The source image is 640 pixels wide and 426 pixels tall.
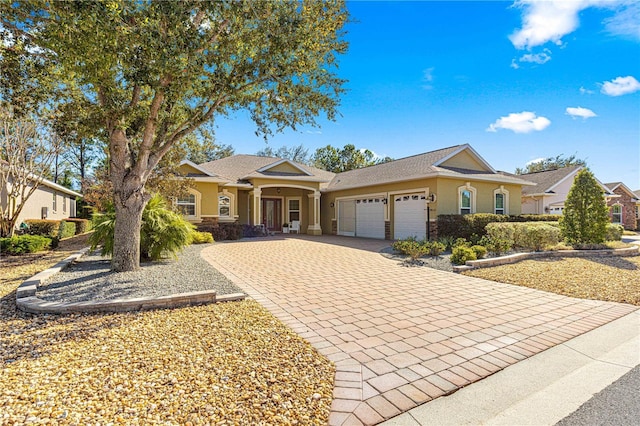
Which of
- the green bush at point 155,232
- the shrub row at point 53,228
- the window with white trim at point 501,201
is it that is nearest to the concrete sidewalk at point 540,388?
the green bush at point 155,232

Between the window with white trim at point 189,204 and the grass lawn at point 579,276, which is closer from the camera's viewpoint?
the grass lawn at point 579,276

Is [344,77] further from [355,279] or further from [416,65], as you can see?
[355,279]

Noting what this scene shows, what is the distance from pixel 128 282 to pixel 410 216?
1233cm

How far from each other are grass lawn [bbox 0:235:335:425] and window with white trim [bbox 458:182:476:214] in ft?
42.3

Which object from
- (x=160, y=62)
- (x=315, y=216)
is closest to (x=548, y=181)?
(x=315, y=216)

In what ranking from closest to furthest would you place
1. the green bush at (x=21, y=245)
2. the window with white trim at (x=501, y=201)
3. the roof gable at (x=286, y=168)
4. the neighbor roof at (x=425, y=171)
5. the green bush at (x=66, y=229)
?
the green bush at (x=21, y=245)
the neighbor roof at (x=425, y=171)
the green bush at (x=66, y=229)
the window with white trim at (x=501, y=201)
the roof gable at (x=286, y=168)

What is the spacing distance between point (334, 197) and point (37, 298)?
16792 millimetres

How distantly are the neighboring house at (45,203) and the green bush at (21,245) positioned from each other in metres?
2.70

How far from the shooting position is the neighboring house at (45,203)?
15195 mm

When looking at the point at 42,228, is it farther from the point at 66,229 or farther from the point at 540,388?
the point at 540,388

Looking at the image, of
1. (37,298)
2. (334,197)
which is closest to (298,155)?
(334,197)

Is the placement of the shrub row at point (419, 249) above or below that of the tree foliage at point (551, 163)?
below

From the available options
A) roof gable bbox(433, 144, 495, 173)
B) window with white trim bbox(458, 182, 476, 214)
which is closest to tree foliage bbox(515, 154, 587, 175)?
roof gable bbox(433, 144, 495, 173)

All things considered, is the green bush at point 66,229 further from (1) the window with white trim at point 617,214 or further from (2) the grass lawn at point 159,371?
(1) the window with white trim at point 617,214
